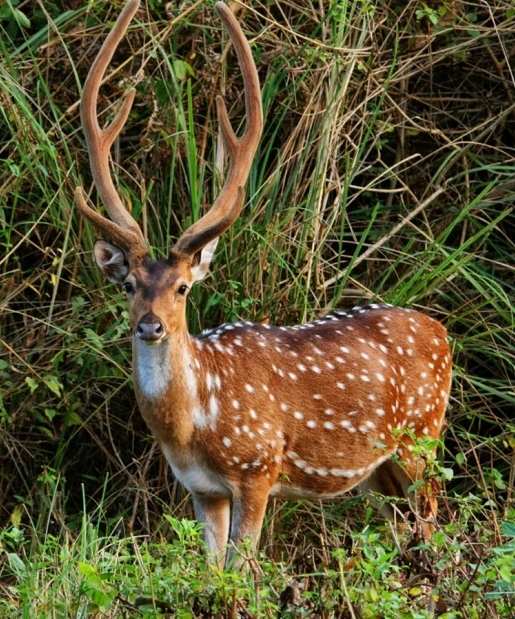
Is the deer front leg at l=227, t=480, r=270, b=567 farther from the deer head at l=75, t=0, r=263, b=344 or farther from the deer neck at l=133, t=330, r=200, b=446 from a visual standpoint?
the deer head at l=75, t=0, r=263, b=344

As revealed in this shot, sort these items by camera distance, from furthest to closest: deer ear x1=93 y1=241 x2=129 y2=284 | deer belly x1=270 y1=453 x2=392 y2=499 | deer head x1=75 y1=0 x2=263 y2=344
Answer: deer belly x1=270 y1=453 x2=392 y2=499 → deer ear x1=93 y1=241 x2=129 y2=284 → deer head x1=75 y1=0 x2=263 y2=344

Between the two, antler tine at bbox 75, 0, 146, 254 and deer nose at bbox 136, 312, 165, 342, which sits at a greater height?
antler tine at bbox 75, 0, 146, 254

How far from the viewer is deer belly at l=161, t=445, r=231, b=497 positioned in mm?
5781

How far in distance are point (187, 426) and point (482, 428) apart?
7.67 feet

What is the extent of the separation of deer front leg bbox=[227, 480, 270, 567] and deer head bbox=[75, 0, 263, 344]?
2.60ft

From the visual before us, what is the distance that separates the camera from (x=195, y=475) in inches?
228

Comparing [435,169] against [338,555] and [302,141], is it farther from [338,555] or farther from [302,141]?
[338,555]

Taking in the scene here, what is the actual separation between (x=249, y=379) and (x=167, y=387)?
46 cm

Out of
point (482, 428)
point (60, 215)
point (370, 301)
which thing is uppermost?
point (60, 215)

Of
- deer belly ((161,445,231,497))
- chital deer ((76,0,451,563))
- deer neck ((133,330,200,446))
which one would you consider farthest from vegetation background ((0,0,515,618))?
deer neck ((133,330,200,446))

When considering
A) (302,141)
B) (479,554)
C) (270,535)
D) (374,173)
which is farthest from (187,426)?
(374,173)

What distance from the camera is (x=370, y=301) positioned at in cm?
725

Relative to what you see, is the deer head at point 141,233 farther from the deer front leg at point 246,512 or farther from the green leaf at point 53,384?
the green leaf at point 53,384

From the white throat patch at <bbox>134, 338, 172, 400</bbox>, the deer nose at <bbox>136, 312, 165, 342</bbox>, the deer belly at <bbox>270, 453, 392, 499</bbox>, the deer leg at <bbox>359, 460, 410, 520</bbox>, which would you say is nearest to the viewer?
the deer nose at <bbox>136, 312, 165, 342</bbox>
